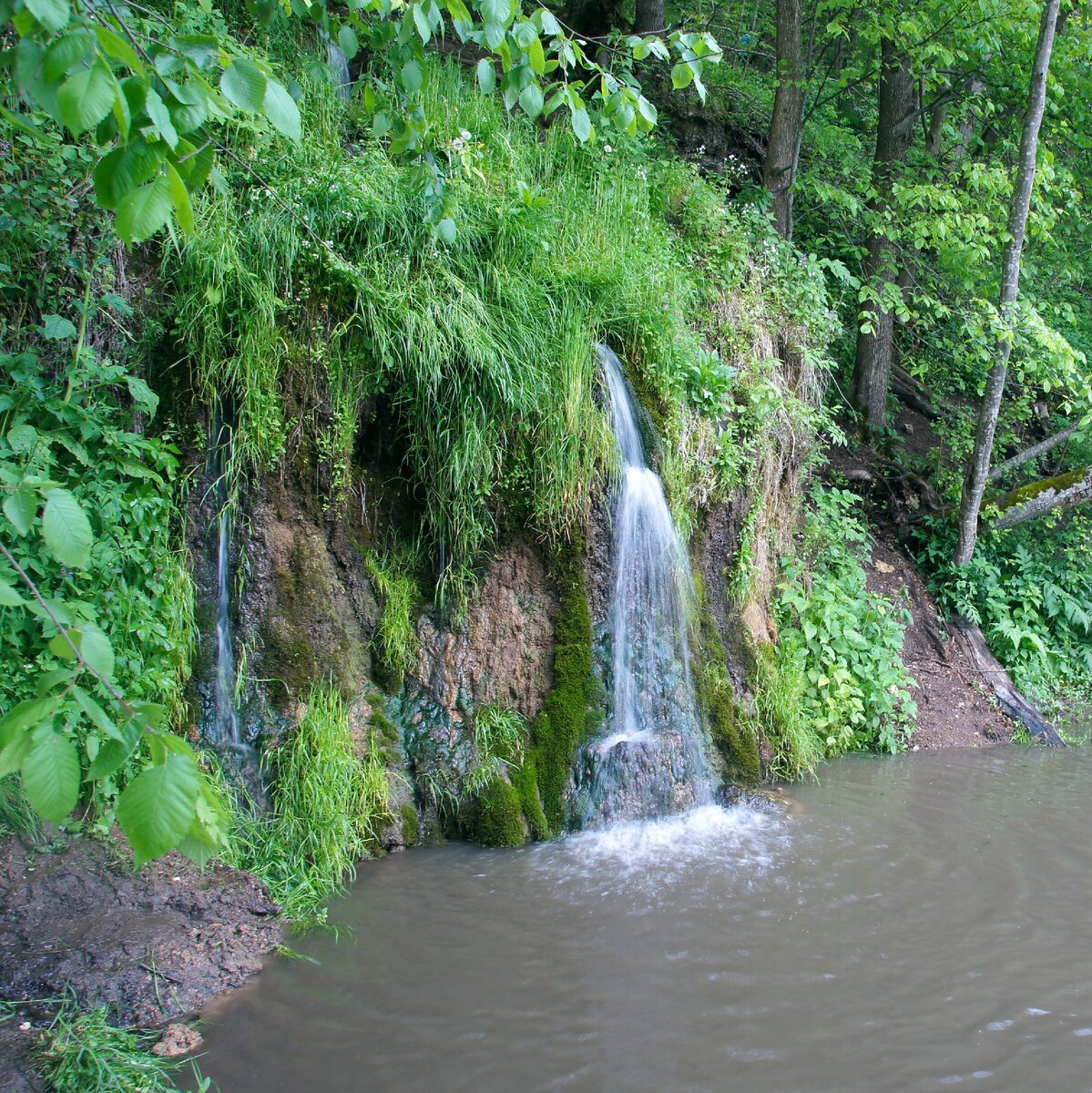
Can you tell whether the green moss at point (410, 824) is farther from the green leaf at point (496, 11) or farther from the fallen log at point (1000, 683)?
the fallen log at point (1000, 683)

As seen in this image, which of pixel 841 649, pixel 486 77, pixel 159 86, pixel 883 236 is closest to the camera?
→ pixel 159 86

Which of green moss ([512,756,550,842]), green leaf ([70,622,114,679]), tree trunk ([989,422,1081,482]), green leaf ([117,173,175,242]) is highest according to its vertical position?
green leaf ([117,173,175,242])

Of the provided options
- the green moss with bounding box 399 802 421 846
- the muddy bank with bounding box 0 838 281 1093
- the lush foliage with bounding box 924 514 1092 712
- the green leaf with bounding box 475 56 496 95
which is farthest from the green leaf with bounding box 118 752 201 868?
the lush foliage with bounding box 924 514 1092 712

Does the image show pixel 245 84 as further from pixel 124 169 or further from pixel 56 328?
pixel 56 328

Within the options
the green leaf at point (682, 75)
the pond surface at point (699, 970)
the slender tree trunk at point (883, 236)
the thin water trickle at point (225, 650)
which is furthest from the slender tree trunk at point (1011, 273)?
the thin water trickle at point (225, 650)

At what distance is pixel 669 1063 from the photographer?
3264mm

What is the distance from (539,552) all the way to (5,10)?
4347 mm

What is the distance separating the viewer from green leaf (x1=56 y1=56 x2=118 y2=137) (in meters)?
1.63

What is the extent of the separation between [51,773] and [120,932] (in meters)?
2.59

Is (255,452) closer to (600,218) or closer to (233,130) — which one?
(233,130)

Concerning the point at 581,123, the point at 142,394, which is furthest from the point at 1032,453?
the point at 142,394

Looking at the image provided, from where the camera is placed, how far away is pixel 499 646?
5590 millimetres

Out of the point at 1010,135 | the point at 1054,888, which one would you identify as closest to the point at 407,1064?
the point at 1054,888

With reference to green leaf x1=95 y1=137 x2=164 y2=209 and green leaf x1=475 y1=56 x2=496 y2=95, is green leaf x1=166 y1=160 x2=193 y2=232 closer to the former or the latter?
green leaf x1=95 y1=137 x2=164 y2=209
